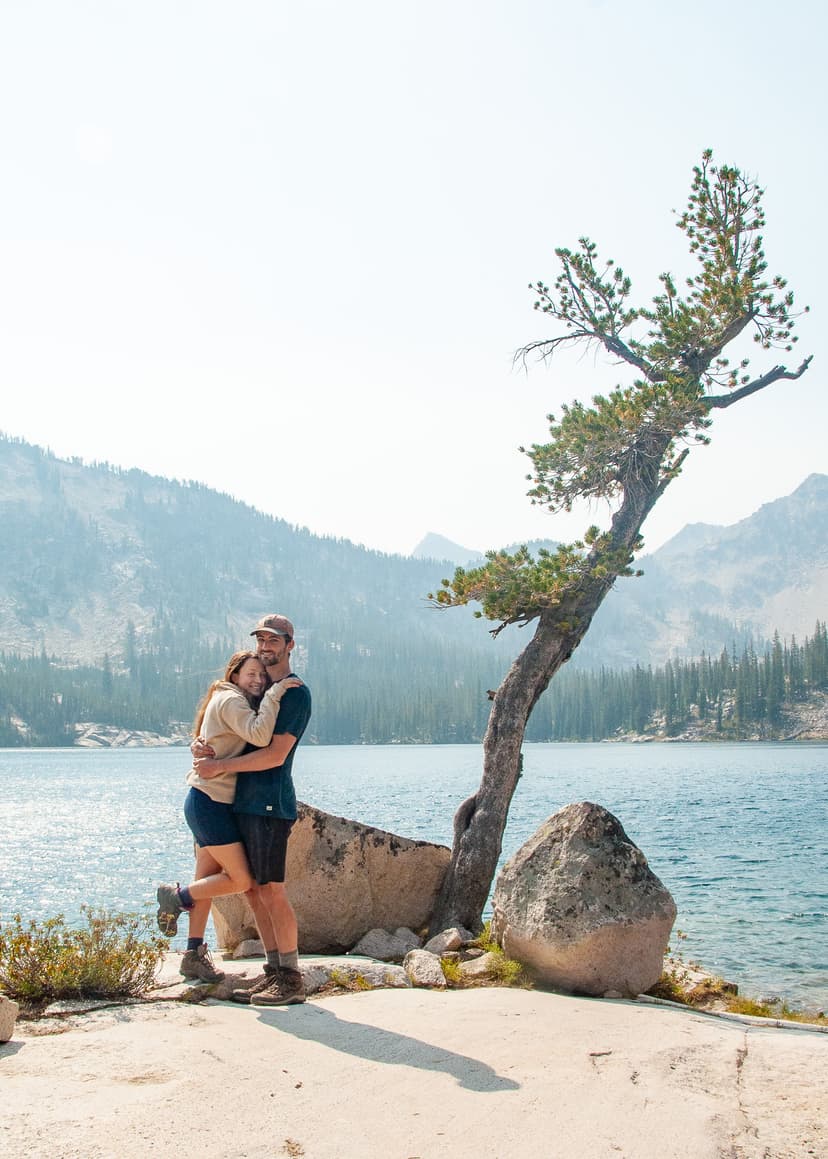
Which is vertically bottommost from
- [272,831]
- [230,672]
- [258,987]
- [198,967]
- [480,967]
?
[480,967]

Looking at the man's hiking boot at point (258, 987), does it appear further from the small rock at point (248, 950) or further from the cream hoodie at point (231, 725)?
the small rock at point (248, 950)

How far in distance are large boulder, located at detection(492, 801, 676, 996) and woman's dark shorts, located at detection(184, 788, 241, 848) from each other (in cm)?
320

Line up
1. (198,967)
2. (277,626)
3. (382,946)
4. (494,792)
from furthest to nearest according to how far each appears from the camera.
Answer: (494,792), (382,946), (277,626), (198,967)

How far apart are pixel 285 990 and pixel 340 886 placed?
422 centimetres

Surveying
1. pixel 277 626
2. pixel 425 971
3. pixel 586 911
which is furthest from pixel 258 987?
pixel 586 911

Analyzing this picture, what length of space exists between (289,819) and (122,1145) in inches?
125

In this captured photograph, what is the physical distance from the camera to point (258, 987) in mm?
7672

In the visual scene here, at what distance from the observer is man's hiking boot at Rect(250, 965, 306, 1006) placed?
7.49 meters

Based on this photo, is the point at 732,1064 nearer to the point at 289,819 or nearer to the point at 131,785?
the point at 289,819

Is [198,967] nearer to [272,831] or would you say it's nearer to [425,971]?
[272,831]

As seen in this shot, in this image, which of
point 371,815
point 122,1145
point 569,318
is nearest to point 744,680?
point 371,815

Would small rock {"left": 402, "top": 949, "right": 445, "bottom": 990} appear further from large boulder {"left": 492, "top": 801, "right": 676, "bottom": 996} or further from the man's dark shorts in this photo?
the man's dark shorts

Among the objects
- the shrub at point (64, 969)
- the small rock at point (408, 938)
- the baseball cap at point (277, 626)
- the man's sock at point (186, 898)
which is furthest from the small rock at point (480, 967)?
the baseball cap at point (277, 626)

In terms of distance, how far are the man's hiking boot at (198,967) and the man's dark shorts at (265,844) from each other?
2.71ft
